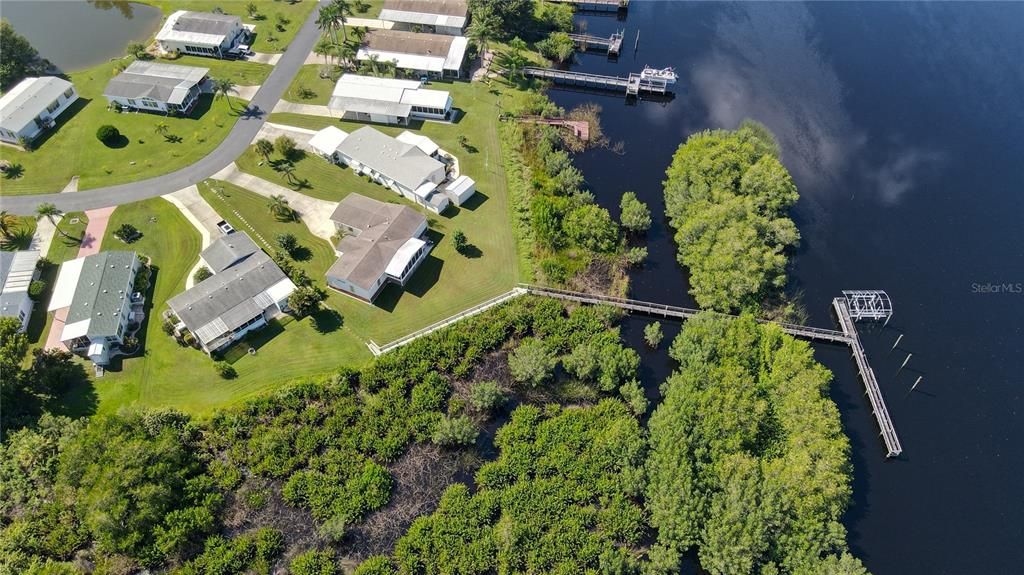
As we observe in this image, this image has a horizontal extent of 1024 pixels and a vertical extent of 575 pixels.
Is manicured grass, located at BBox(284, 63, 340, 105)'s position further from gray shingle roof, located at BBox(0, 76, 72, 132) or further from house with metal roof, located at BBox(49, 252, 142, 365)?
house with metal roof, located at BBox(49, 252, 142, 365)

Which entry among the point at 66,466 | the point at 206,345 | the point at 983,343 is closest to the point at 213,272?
the point at 206,345

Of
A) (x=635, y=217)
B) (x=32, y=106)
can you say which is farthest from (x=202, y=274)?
(x=635, y=217)

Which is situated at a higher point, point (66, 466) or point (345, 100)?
point (345, 100)

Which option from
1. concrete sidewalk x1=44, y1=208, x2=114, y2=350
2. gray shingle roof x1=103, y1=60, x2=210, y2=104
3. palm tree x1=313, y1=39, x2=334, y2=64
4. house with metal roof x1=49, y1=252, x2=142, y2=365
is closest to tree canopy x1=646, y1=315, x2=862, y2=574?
house with metal roof x1=49, y1=252, x2=142, y2=365

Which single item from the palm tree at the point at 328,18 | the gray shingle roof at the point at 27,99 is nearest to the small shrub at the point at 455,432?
the palm tree at the point at 328,18

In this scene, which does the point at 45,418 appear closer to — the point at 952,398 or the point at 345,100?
the point at 345,100

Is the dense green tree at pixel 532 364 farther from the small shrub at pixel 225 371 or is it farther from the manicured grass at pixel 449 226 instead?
the small shrub at pixel 225 371
